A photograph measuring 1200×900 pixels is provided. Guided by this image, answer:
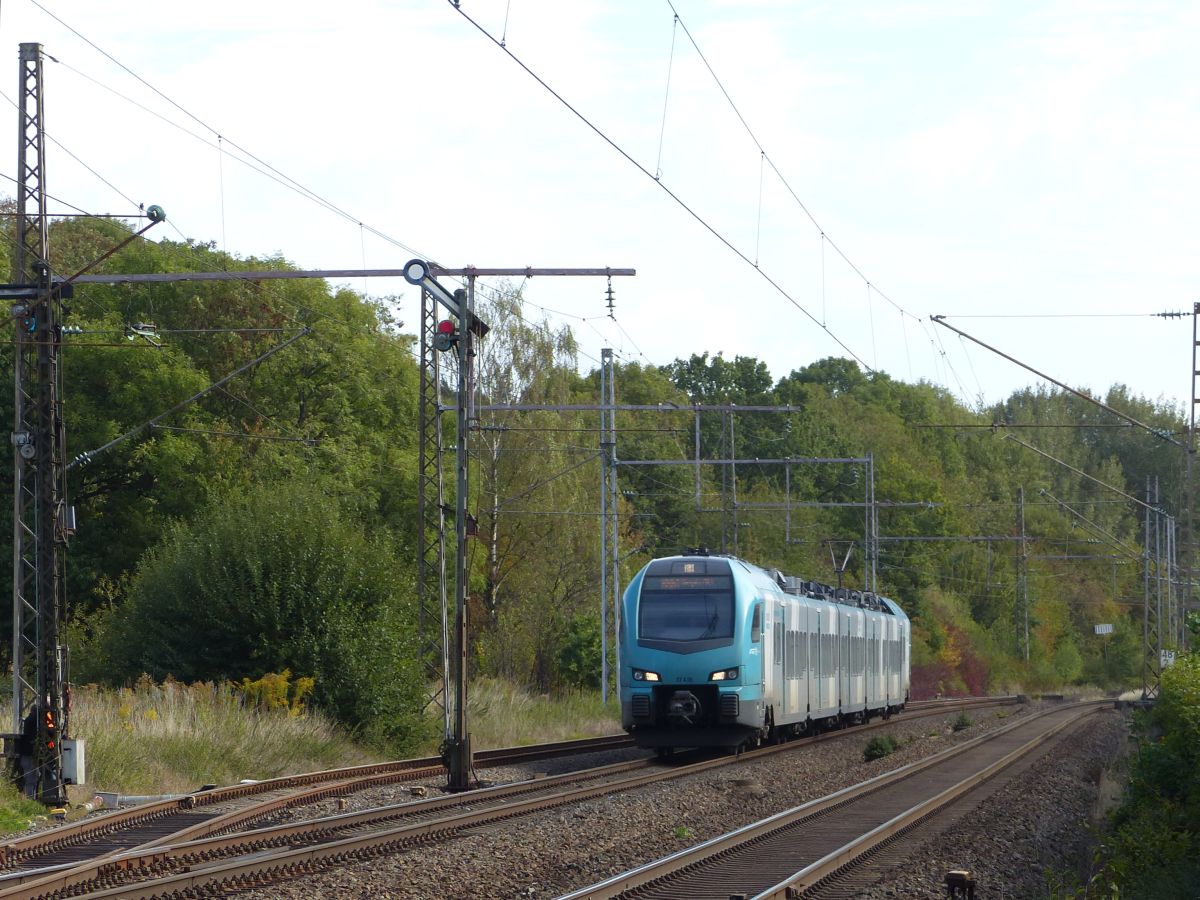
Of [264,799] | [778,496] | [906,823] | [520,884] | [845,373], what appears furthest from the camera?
[845,373]

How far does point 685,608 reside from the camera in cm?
2509

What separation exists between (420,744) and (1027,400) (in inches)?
4092

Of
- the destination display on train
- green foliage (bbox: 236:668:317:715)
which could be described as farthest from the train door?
green foliage (bbox: 236:668:317:715)

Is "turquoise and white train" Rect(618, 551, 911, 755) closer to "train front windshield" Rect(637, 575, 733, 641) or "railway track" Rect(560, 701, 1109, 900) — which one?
"train front windshield" Rect(637, 575, 733, 641)

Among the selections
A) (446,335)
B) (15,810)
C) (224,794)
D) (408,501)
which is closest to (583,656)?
(408,501)

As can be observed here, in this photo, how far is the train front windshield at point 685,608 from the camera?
24.8 meters

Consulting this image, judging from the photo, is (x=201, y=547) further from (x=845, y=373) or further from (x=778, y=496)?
(x=845, y=373)

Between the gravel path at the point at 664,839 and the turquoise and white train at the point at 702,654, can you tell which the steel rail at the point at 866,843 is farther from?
the turquoise and white train at the point at 702,654

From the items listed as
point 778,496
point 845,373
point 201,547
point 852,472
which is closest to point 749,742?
point 201,547

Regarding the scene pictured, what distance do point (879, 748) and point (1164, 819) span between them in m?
12.5

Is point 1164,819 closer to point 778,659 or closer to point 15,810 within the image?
point 15,810

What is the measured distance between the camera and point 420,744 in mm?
26828

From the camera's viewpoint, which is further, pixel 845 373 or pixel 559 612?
pixel 845 373

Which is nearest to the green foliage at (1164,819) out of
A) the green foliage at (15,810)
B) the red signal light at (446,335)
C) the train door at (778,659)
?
the train door at (778,659)
